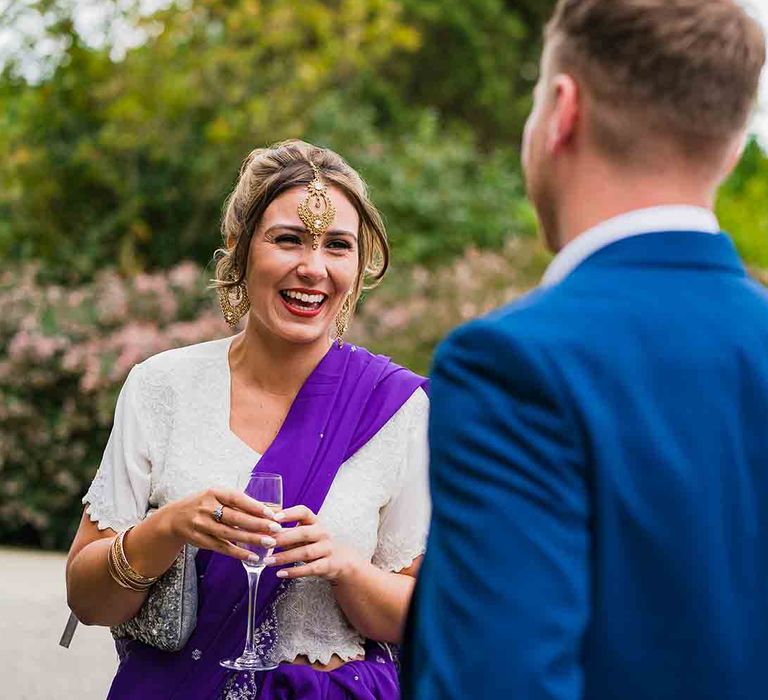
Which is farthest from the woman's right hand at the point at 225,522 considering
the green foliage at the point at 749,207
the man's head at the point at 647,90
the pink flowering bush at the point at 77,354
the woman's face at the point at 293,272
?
the green foliage at the point at 749,207

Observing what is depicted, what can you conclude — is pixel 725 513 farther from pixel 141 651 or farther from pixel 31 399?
pixel 31 399

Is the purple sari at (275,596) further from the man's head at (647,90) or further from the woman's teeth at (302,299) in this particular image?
the man's head at (647,90)

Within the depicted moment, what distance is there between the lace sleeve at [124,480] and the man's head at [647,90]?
72.2 inches

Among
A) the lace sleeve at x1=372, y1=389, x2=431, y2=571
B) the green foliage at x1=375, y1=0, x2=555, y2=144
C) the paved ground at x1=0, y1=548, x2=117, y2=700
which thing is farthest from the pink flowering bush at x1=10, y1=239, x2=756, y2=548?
the green foliage at x1=375, y1=0, x2=555, y2=144

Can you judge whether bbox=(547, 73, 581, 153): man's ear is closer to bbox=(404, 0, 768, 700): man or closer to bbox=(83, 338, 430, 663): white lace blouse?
bbox=(404, 0, 768, 700): man

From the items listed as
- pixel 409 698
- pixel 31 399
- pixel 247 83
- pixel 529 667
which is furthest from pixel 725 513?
pixel 247 83

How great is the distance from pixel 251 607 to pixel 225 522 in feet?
0.79

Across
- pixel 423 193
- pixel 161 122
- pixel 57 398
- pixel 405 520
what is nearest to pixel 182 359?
pixel 405 520

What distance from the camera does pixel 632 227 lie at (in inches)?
63.9

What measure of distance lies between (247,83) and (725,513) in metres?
9.56

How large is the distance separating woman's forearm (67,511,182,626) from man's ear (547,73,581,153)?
1.63 meters

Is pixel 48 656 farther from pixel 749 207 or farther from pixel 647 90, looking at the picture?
pixel 749 207

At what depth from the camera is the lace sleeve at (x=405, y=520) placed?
10.8 feet

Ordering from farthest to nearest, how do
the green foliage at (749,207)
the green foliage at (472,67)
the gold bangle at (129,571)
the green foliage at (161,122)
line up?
the green foliage at (472,67) < the green foliage at (749,207) < the green foliage at (161,122) < the gold bangle at (129,571)
